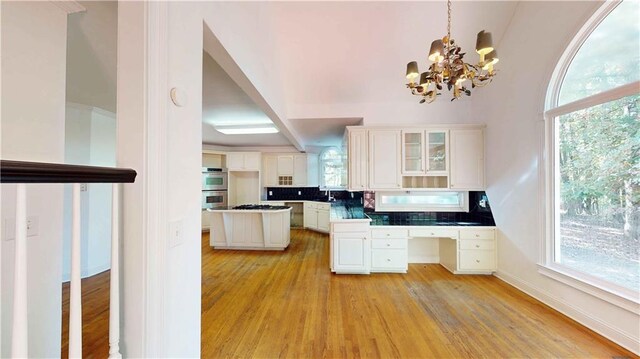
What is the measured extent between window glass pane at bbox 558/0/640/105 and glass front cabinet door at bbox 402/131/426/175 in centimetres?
157

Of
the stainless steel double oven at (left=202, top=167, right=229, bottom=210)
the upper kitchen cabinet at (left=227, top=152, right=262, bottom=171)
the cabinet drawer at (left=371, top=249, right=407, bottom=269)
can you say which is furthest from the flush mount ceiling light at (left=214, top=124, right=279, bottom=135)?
the cabinet drawer at (left=371, top=249, right=407, bottom=269)

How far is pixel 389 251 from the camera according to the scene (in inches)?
132

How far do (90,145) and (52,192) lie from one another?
237 cm

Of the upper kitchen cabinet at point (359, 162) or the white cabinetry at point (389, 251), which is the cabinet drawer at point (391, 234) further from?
the upper kitchen cabinet at point (359, 162)

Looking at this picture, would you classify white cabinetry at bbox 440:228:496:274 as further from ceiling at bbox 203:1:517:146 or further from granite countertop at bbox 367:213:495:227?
ceiling at bbox 203:1:517:146

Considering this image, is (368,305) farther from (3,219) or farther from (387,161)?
(3,219)

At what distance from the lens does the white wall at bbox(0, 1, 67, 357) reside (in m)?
1.26

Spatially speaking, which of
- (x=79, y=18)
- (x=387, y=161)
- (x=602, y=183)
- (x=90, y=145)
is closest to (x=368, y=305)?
(x=387, y=161)

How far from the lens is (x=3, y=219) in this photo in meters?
1.22

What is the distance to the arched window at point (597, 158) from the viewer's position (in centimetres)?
191

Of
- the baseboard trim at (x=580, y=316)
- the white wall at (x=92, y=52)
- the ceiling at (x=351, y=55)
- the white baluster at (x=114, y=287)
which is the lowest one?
the baseboard trim at (x=580, y=316)

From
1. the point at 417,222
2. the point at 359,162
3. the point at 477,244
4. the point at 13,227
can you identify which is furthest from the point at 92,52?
the point at 477,244

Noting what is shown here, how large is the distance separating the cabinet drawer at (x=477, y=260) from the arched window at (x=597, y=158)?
787 mm

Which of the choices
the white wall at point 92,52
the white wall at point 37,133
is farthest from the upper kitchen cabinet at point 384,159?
the white wall at point 37,133
